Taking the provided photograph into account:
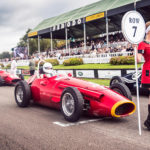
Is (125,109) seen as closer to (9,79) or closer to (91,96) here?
(91,96)

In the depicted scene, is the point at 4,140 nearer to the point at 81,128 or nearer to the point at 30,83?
the point at 81,128

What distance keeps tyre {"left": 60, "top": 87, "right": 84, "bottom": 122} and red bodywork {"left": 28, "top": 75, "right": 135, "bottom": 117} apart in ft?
1.02

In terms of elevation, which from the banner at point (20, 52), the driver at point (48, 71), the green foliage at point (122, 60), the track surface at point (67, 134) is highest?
the banner at point (20, 52)

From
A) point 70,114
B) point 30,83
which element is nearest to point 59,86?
point 70,114

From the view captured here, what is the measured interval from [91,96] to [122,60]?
13917 mm

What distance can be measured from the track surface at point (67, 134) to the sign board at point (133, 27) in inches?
65.7

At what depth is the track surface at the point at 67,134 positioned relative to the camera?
3584 millimetres

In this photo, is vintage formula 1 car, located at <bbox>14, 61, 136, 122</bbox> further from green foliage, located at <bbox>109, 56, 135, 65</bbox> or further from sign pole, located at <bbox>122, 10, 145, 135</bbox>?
green foliage, located at <bbox>109, 56, 135, 65</bbox>

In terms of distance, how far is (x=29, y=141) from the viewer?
3865 mm

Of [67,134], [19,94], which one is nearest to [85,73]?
[19,94]

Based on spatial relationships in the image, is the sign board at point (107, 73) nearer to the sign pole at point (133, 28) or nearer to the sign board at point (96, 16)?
the sign pole at point (133, 28)

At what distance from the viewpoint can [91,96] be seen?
500 centimetres

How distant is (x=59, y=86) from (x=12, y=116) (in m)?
1.38

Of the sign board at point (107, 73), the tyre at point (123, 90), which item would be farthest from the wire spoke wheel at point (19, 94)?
the sign board at point (107, 73)
